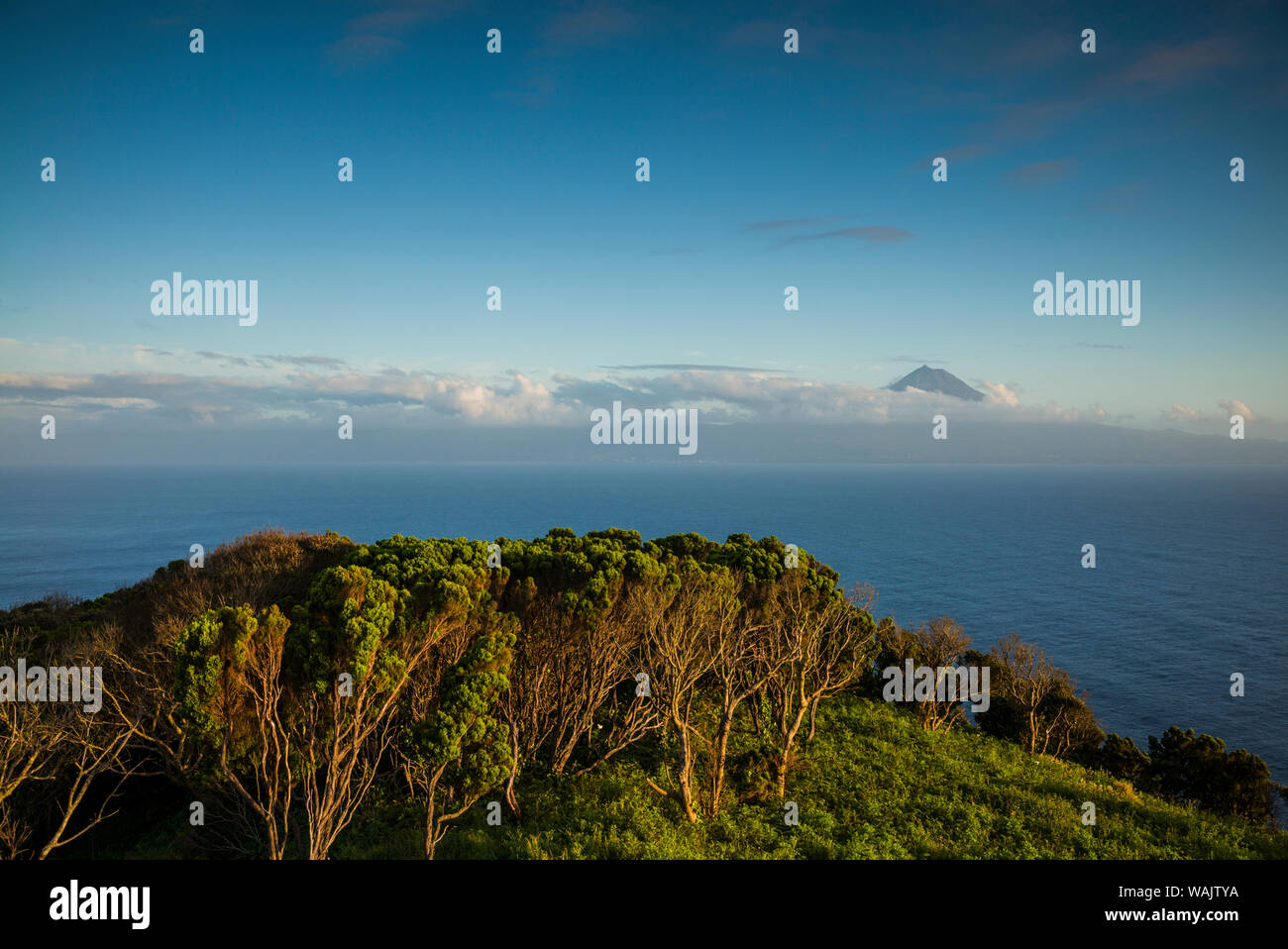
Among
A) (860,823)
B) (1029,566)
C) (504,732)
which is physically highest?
(504,732)

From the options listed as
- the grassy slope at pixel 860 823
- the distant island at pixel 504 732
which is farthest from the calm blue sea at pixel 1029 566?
the distant island at pixel 504 732

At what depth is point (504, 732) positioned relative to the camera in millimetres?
18812

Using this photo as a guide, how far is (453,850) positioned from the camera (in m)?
18.2

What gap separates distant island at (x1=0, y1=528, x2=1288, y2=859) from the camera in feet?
56.0

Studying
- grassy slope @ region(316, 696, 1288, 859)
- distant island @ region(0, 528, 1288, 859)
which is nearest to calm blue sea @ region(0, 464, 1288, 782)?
grassy slope @ region(316, 696, 1288, 859)

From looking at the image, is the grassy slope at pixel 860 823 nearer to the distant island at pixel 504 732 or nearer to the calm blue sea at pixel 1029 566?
the distant island at pixel 504 732

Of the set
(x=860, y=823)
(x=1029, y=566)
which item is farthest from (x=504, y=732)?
(x=1029, y=566)

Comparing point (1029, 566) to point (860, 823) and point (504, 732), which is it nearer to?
point (860, 823)

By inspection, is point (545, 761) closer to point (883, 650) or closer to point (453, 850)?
point (453, 850)

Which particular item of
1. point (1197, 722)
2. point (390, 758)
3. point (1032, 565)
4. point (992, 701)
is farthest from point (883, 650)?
point (1032, 565)

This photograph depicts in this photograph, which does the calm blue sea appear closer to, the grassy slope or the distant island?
the grassy slope

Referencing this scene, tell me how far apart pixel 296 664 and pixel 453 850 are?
6.59 metres

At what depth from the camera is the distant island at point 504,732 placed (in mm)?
17078
